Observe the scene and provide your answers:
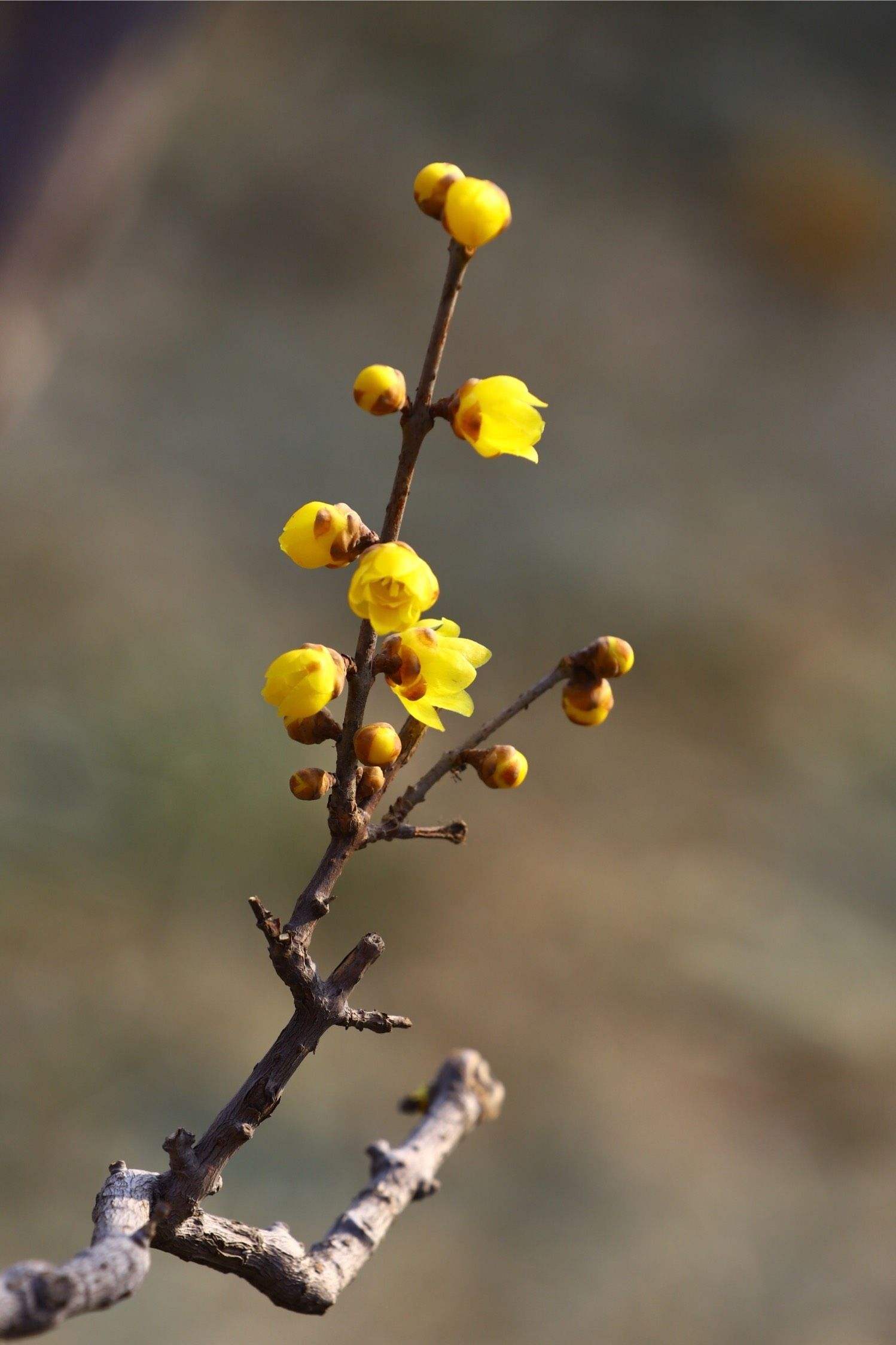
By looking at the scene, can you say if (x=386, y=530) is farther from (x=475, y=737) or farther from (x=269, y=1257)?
(x=269, y=1257)

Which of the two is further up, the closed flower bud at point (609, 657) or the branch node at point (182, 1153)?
the closed flower bud at point (609, 657)

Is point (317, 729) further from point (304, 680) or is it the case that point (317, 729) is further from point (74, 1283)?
point (74, 1283)

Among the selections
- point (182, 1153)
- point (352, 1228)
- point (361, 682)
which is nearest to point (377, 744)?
point (361, 682)

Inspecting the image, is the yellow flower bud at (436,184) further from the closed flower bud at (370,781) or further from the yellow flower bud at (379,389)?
the closed flower bud at (370,781)

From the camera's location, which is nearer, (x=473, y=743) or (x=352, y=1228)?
(x=473, y=743)

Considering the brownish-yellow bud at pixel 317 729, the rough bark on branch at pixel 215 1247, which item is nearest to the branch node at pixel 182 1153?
the rough bark on branch at pixel 215 1247

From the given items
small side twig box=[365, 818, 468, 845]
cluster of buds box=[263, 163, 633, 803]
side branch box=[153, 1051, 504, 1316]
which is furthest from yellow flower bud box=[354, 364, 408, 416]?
side branch box=[153, 1051, 504, 1316]
